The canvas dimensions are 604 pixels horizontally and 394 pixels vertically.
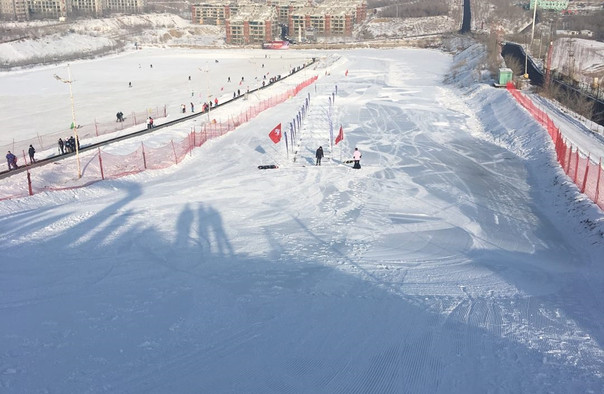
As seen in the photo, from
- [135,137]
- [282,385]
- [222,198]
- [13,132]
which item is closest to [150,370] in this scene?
[282,385]

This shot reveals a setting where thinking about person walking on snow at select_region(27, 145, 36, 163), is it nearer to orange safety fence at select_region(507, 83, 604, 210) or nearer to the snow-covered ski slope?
the snow-covered ski slope

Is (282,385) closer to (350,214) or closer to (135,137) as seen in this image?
(350,214)

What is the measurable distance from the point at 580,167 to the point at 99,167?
18.3 meters

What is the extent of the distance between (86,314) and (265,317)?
3354 millimetres

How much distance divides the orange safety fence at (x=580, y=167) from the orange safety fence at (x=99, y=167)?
50.0 ft

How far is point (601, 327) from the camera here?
31.4 feet

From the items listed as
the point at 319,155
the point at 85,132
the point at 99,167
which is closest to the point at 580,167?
the point at 319,155

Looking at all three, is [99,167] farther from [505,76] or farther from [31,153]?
[505,76]

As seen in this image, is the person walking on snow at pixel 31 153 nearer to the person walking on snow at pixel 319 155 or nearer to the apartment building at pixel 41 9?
the person walking on snow at pixel 319 155

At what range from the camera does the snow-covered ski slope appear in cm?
830

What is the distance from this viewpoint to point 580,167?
1858cm

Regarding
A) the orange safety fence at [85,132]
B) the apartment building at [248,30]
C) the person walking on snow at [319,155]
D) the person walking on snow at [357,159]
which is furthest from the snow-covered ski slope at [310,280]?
the apartment building at [248,30]

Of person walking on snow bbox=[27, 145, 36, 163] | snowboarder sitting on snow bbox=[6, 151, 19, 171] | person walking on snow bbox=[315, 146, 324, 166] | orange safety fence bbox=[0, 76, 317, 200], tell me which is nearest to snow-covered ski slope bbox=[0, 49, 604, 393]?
person walking on snow bbox=[315, 146, 324, 166]

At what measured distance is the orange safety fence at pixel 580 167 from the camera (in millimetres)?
15927
